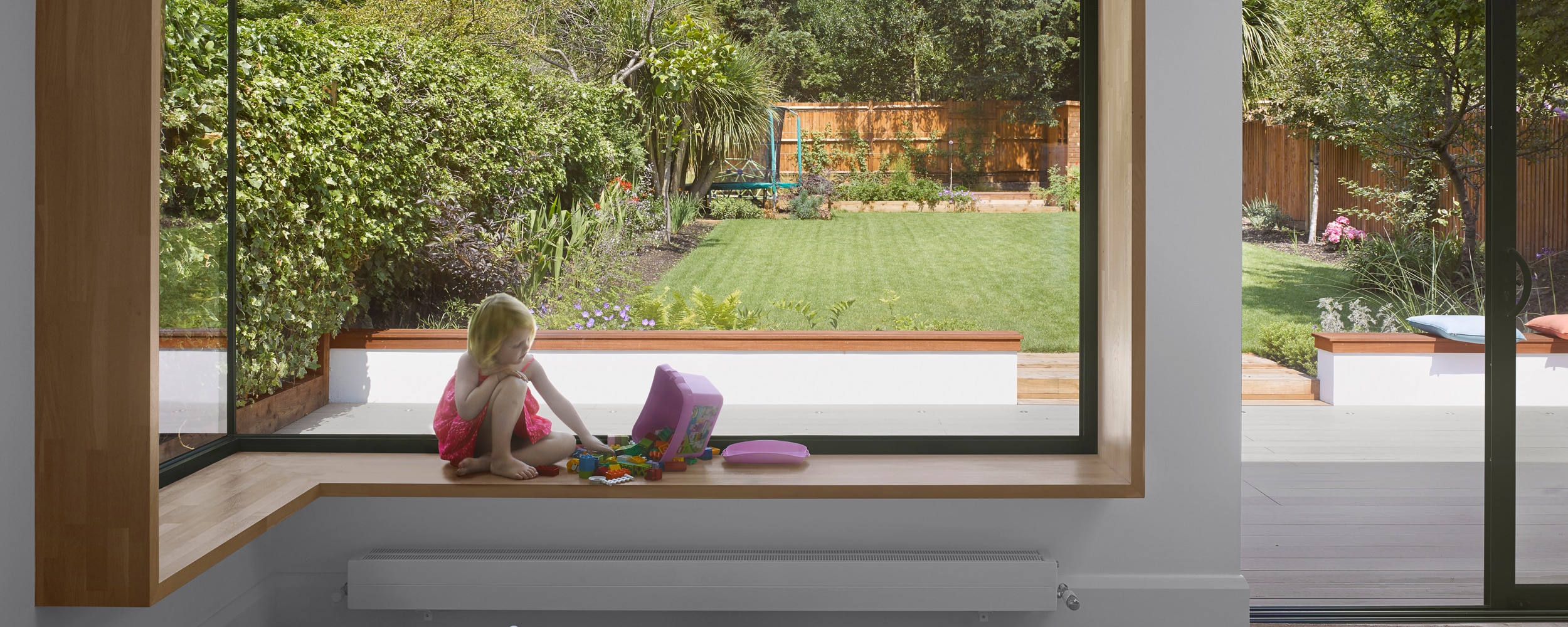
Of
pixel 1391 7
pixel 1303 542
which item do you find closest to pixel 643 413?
pixel 1303 542

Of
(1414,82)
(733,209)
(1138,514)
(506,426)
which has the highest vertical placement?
(1414,82)

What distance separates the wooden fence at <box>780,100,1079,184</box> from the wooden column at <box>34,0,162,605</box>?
1.60 meters

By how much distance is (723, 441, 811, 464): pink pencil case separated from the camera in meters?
2.50

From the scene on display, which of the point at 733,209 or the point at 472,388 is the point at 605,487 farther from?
the point at 733,209

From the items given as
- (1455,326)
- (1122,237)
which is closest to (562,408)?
(1122,237)

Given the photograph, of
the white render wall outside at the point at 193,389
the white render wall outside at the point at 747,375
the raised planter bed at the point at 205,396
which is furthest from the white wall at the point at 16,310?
the white render wall outside at the point at 747,375

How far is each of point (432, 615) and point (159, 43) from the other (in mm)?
1440

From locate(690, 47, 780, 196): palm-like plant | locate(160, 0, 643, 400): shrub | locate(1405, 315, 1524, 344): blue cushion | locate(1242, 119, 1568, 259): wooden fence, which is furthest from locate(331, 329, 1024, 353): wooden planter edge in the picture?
locate(1405, 315, 1524, 344): blue cushion

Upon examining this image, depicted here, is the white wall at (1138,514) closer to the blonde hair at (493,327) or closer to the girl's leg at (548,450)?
the girl's leg at (548,450)

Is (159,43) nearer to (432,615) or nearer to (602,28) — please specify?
(602,28)

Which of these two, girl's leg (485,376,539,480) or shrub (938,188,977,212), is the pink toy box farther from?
shrub (938,188,977,212)

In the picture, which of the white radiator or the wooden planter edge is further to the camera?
the wooden planter edge

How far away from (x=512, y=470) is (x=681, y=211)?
904 millimetres

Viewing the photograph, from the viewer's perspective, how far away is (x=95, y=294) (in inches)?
70.4
